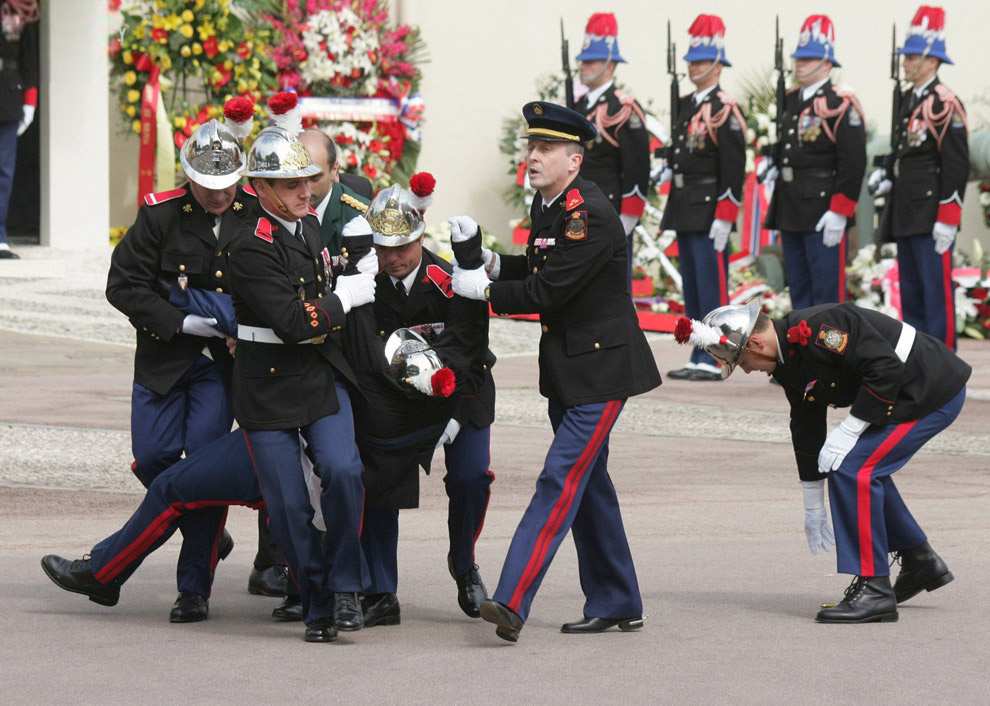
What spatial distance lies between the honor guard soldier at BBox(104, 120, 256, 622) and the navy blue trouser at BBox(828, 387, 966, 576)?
2091 mm

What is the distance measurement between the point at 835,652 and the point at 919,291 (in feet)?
21.5

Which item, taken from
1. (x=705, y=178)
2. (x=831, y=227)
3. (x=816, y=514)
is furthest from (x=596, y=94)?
(x=816, y=514)

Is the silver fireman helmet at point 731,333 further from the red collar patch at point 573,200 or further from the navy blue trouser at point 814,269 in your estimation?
the navy blue trouser at point 814,269

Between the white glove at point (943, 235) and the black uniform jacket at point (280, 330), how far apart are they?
6.60 meters

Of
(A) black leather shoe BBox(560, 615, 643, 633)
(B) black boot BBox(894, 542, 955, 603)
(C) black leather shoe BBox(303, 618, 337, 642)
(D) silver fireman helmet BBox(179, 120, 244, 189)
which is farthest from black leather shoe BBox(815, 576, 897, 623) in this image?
(D) silver fireman helmet BBox(179, 120, 244, 189)

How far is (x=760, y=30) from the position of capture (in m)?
16.2

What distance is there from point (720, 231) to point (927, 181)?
1386mm

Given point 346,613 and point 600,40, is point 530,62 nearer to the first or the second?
point 600,40

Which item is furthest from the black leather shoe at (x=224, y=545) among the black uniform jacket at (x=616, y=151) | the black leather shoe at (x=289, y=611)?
the black uniform jacket at (x=616, y=151)

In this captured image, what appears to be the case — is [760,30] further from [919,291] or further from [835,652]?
[835,652]

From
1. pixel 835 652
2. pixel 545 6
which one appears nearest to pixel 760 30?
pixel 545 6

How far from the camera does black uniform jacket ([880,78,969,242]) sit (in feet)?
34.8

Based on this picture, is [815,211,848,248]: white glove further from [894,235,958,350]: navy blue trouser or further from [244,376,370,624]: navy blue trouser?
[244,376,370,624]: navy blue trouser

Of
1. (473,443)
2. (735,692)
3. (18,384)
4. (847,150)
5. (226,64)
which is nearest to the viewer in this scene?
(735,692)
